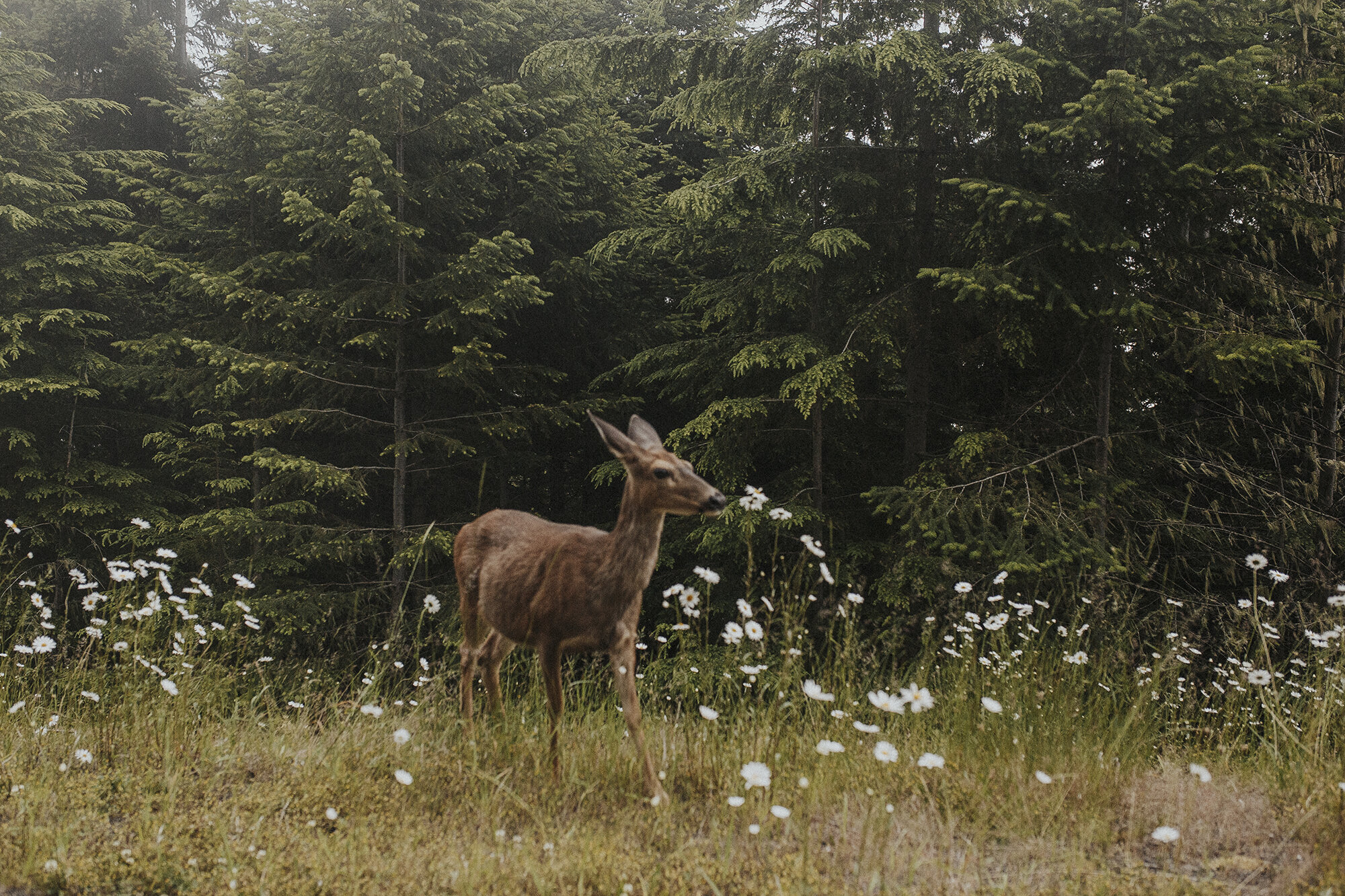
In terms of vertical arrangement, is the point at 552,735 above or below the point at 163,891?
above

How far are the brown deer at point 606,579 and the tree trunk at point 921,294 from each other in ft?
17.7

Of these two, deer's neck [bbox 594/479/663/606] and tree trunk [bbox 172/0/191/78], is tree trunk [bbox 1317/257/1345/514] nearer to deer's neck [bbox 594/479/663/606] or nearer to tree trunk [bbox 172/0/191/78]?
deer's neck [bbox 594/479/663/606]

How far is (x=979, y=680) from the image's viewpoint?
391cm

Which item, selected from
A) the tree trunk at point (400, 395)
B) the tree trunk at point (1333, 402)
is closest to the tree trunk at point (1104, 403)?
the tree trunk at point (1333, 402)

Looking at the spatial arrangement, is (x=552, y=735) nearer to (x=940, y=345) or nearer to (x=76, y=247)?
(x=940, y=345)

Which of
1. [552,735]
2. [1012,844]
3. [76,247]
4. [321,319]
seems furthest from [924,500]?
[76,247]

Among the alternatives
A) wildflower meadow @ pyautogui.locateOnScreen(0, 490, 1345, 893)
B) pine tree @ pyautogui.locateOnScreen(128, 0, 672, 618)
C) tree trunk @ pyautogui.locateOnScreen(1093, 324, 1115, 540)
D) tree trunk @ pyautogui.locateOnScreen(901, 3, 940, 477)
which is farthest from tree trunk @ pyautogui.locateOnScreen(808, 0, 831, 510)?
wildflower meadow @ pyautogui.locateOnScreen(0, 490, 1345, 893)

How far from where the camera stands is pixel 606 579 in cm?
279

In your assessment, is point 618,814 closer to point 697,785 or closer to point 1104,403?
point 697,785

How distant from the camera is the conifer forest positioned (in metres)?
2.78

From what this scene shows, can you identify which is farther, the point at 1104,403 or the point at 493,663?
the point at 1104,403

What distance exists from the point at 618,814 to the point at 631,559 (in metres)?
0.90

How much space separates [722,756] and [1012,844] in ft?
3.46

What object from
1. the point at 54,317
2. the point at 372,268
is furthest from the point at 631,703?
the point at 54,317
